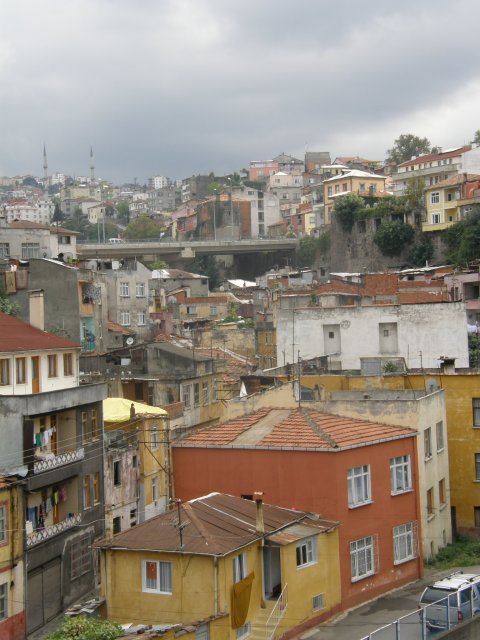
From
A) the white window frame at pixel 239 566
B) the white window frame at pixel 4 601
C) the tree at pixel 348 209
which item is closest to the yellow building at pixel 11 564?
the white window frame at pixel 4 601

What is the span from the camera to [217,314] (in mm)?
77125

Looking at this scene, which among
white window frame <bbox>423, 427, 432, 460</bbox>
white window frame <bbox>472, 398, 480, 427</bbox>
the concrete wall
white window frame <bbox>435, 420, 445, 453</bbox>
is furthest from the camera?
the concrete wall

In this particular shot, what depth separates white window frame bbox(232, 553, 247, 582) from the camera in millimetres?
21047

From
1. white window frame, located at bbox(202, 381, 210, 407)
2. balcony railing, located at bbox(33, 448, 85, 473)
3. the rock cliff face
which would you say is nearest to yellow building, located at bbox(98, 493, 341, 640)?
balcony railing, located at bbox(33, 448, 85, 473)

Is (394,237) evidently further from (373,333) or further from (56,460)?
(56,460)

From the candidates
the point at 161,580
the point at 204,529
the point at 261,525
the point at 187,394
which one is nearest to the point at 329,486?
the point at 261,525

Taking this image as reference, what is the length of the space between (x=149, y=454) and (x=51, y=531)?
555 cm

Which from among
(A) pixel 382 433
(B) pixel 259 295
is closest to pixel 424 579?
(A) pixel 382 433

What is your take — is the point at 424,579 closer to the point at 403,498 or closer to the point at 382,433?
the point at 403,498

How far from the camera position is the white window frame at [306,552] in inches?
896

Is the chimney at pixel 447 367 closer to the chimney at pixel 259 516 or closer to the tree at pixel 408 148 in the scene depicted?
the chimney at pixel 259 516

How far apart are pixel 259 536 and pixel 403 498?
6428mm

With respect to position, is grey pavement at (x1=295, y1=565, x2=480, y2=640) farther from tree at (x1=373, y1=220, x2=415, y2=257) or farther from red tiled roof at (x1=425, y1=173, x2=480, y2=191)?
tree at (x1=373, y1=220, x2=415, y2=257)

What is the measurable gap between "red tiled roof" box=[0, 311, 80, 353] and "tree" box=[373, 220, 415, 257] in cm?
5944
